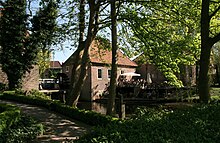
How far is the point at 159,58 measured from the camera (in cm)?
1368

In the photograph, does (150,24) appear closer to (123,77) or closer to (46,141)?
(46,141)

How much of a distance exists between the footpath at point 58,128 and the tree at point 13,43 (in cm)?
1131

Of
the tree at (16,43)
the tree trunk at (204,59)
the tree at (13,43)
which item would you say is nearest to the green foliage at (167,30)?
the tree trunk at (204,59)

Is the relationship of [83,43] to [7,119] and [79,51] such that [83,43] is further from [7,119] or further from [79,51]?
[7,119]

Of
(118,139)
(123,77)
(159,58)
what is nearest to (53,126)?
(159,58)

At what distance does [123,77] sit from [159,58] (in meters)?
22.7

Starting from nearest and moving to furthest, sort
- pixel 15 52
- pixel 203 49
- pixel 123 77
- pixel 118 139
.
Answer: pixel 118 139 → pixel 203 49 → pixel 15 52 → pixel 123 77

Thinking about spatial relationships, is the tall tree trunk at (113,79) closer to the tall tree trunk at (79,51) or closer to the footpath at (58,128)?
the footpath at (58,128)

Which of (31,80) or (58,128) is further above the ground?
(31,80)

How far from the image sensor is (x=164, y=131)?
4684 mm

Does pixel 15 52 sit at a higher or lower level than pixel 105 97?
higher

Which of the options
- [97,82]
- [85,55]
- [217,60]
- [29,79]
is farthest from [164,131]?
[217,60]

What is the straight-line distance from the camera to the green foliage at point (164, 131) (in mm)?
4133

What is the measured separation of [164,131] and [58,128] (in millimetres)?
7443
